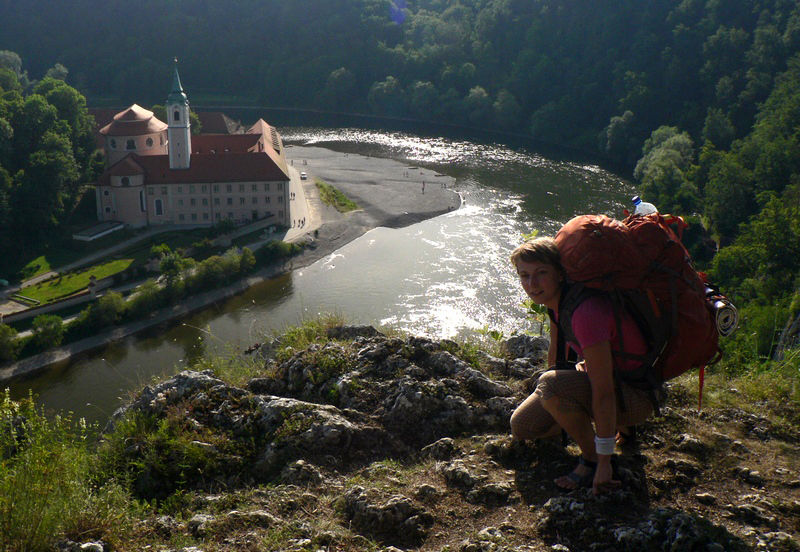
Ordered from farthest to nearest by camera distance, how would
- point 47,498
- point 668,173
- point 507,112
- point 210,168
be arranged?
1. point 507,112
2. point 668,173
3. point 210,168
4. point 47,498

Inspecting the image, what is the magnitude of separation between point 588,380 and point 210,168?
42.7 meters

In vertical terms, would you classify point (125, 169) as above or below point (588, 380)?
below

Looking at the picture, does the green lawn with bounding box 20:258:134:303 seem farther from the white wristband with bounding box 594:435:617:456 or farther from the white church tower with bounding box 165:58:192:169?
the white wristband with bounding box 594:435:617:456

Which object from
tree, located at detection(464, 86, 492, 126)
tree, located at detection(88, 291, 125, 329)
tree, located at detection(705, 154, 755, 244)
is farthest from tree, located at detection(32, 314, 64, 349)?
tree, located at detection(464, 86, 492, 126)

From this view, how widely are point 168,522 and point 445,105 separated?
8082 centimetres

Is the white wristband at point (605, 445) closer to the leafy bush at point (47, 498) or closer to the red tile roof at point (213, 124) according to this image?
the leafy bush at point (47, 498)

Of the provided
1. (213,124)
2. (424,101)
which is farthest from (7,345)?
(424,101)

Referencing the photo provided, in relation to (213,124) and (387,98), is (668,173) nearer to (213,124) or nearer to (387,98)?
(213,124)

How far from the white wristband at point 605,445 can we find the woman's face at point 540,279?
1009mm

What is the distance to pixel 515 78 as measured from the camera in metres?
84.8

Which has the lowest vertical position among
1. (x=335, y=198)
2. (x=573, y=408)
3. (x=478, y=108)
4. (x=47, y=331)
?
(x=47, y=331)

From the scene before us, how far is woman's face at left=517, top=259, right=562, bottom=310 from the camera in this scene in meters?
4.93

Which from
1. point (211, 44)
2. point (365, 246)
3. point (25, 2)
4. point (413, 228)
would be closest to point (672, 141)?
point (413, 228)

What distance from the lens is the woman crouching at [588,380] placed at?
185 inches
